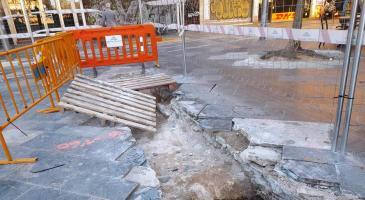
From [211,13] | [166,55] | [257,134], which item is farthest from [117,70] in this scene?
[211,13]

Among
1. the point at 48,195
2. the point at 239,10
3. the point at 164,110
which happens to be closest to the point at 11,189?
the point at 48,195

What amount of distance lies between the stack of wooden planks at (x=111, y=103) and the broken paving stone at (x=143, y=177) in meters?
1.18

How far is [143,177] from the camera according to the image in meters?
3.03

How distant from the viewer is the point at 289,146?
317cm

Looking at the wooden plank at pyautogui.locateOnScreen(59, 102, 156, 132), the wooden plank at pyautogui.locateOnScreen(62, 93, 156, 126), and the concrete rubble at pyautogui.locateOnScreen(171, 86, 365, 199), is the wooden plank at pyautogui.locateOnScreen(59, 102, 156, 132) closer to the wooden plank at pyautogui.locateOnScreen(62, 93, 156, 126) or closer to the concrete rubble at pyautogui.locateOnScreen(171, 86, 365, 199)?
the wooden plank at pyautogui.locateOnScreen(62, 93, 156, 126)

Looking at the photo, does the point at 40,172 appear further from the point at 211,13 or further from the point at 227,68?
the point at 211,13

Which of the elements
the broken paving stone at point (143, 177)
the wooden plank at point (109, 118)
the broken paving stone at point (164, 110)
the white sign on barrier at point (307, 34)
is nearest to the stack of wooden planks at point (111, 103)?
the wooden plank at point (109, 118)

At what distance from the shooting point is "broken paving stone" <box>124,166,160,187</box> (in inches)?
115

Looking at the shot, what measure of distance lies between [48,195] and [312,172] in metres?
2.61

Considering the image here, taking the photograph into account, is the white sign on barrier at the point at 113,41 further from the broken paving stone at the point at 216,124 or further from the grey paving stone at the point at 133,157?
the grey paving stone at the point at 133,157

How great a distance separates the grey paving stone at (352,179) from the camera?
2.46 metres

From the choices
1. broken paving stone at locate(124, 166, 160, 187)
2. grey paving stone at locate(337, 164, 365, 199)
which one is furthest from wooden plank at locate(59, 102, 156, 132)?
grey paving stone at locate(337, 164, 365, 199)

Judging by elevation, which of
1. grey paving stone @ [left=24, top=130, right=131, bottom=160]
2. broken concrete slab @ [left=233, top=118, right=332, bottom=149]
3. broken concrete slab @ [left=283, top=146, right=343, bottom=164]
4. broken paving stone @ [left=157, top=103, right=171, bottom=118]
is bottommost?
broken paving stone @ [left=157, top=103, right=171, bottom=118]

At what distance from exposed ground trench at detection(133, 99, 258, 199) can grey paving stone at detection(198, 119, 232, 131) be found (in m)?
0.12
